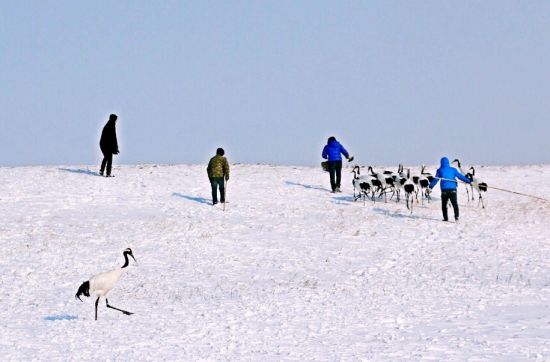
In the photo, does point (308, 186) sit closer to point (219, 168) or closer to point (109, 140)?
point (219, 168)

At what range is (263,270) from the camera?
65.3 ft

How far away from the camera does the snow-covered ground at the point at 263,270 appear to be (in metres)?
12.1

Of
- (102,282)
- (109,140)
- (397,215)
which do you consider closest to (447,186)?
(397,215)

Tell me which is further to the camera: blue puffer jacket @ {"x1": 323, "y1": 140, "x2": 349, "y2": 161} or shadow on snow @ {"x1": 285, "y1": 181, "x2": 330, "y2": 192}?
shadow on snow @ {"x1": 285, "y1": 181, "x2": 330, "y2": 192}

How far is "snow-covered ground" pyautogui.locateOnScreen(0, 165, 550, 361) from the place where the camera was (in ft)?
39.8

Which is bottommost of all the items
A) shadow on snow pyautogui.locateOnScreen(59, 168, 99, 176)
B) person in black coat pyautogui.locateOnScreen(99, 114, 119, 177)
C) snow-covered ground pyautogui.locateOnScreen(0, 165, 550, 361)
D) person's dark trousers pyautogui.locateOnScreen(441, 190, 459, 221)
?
snow-covered ground pyautogui.locateOnScreen(0, 165, 550, 361)

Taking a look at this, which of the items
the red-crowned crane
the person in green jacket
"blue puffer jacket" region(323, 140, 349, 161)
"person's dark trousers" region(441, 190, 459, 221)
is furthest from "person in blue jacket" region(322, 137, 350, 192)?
the red-crowned crane

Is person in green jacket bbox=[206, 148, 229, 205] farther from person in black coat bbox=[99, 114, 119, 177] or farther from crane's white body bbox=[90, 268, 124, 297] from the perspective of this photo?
crane's white body bbox=[90, 268, 124, 297]

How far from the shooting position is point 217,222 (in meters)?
26.0

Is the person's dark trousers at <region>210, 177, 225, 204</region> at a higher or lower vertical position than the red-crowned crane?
higher

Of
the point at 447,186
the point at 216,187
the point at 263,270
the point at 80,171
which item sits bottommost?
the point at 263,270

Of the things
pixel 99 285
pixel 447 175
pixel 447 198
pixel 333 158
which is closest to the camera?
pixel 99 285

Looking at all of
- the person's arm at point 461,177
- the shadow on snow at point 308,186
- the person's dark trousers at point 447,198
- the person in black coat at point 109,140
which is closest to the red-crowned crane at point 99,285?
the person's dark trousers at point 447,198

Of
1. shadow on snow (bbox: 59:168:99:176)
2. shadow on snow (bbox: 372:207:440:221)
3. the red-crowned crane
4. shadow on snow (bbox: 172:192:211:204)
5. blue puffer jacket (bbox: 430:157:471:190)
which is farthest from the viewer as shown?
shadow on snow (bbox: 59:168:99:176)
